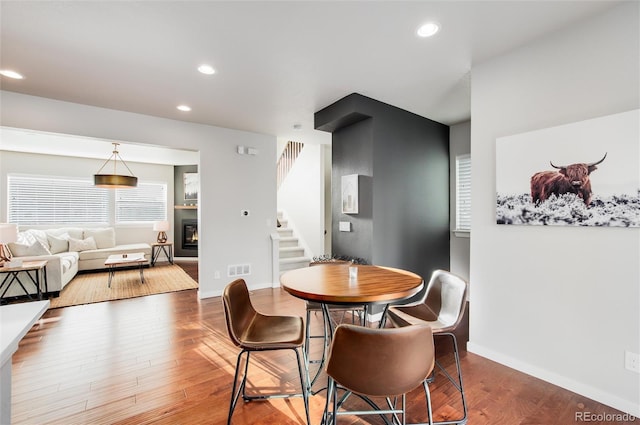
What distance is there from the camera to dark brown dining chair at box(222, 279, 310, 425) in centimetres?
169

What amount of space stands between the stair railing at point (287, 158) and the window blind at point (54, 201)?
4397mm

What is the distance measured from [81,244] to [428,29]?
7.53 meters

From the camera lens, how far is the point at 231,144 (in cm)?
471

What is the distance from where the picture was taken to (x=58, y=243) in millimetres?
5883

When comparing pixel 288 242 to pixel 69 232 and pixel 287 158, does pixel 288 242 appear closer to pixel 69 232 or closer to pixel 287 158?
pixel 287 158

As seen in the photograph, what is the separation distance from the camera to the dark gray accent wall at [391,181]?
340cm

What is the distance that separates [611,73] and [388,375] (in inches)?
95.2

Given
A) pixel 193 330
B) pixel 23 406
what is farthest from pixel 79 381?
pixel 193 330

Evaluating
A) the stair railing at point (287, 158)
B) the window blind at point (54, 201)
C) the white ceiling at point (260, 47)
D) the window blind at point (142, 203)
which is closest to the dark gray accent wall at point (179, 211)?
the window blind at point (142, 203)

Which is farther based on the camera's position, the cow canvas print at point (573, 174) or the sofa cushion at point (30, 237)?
the sofa cushion at point (30, 237)

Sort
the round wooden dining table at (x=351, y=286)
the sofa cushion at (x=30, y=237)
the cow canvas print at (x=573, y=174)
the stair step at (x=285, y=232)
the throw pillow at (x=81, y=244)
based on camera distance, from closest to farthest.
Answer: the round wooden dining table at (x=351, y=286) → the cow canvas print at (x=573, y=174) → the sofa cushion at (x=30, y=237) → the throw pillow at (x=81, y=244) → the stair step at (x=285, y=232)

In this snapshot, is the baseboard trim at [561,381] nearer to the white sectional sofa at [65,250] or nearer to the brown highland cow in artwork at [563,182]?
the brown highland cow in artwork at [563,182]

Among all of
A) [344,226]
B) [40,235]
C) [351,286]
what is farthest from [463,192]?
[40,235]

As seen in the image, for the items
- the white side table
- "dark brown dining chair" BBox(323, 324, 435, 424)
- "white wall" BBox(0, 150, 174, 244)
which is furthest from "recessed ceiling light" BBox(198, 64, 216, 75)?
Result: "white wall" BBox(0, 150, 174, 244)
